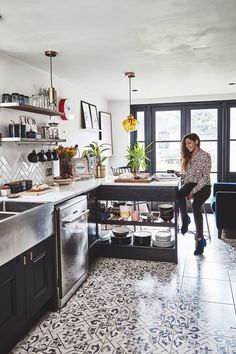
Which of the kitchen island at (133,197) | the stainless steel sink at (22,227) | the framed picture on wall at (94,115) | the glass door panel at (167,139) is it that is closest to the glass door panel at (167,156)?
the glass door panel at (167,139)

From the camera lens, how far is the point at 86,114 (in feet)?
17.5

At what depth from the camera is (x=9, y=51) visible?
322 centimetres

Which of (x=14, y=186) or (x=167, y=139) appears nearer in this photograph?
(x=14, y=186)

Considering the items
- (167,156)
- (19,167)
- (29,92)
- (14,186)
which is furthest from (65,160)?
(167,156)

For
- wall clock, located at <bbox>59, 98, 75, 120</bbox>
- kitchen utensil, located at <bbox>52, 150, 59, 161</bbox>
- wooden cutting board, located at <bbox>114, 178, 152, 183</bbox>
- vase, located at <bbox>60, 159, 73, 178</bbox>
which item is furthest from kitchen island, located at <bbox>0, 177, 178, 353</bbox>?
wall clock, located at <bbox>59, 98, 75, 120</bbox>

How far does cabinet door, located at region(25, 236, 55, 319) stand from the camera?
2.27 metres

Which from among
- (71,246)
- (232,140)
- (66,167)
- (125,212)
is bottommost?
(71,246)

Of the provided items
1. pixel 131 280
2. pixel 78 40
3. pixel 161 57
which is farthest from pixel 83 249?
pixel 161 57

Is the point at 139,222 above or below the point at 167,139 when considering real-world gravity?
below

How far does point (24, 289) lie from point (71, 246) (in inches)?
28.5

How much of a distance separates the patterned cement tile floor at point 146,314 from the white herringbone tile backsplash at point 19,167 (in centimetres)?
128

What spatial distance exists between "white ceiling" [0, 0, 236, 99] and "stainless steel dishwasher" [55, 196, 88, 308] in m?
1.50

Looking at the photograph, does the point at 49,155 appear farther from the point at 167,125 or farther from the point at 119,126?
the point at 167,125

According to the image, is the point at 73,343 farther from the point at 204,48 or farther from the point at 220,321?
the point at 204,48
